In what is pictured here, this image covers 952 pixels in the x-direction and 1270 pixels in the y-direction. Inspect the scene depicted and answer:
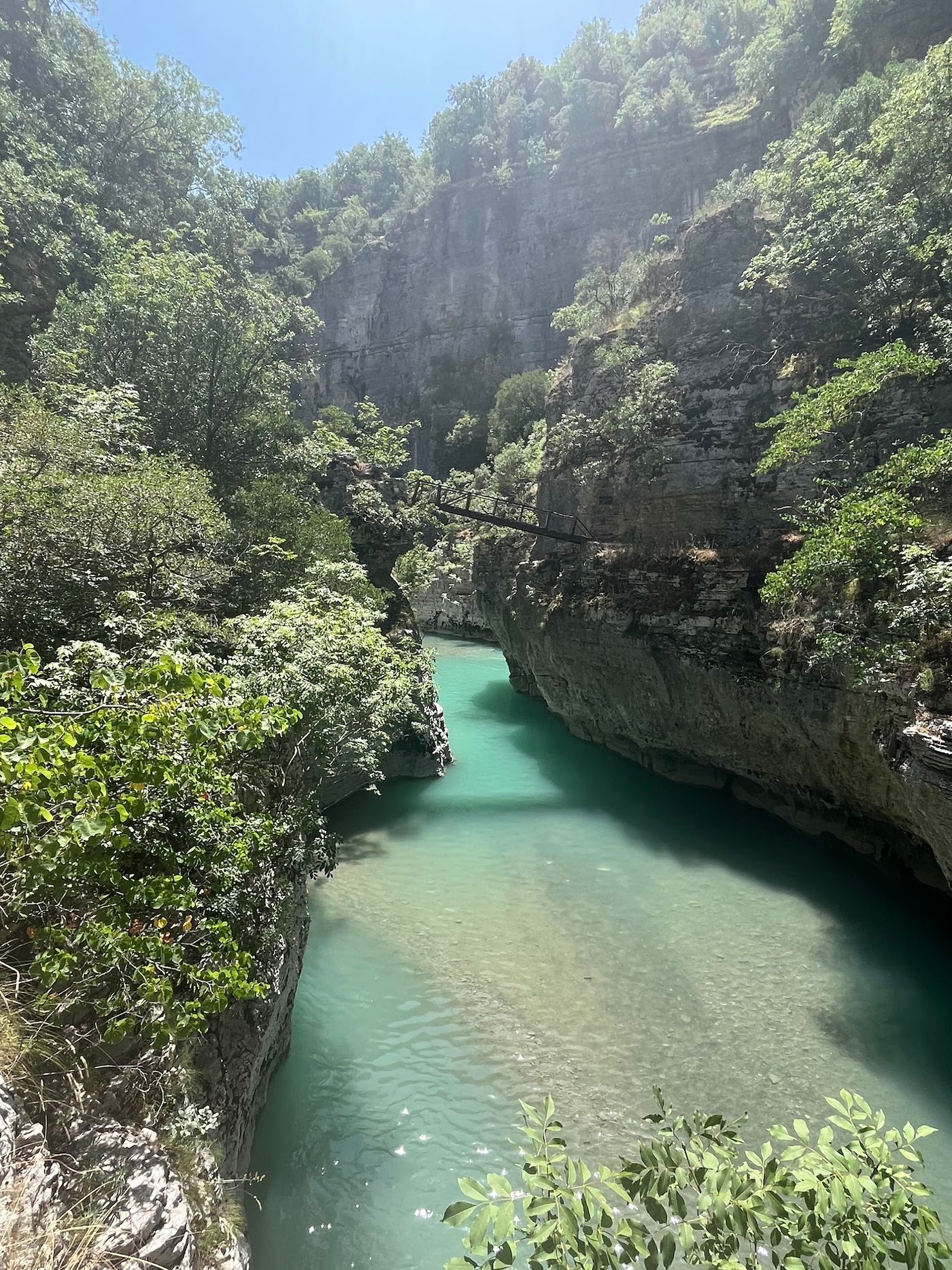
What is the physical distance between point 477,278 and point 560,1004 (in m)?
47.0

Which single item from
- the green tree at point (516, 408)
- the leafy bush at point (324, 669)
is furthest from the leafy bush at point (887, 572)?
the green tree at point (516, 408)

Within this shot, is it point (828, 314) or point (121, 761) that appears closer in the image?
point (121, 761)

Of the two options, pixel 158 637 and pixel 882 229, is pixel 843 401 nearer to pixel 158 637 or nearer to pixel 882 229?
pixel 882 229

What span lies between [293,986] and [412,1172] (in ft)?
6.17

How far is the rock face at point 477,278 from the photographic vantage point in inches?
1527

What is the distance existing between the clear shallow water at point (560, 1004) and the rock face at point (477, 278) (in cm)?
3695

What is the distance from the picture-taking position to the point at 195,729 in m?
2.81

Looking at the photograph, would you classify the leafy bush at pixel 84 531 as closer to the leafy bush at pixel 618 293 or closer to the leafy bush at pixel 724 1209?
the leafy bush at pixel 724 1209

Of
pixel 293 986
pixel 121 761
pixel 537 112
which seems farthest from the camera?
pixel 537 112

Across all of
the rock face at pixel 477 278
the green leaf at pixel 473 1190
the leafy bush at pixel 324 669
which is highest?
A: the rock face at pixel 477 278

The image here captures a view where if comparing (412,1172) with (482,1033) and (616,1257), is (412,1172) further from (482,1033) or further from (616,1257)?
(616,1257)

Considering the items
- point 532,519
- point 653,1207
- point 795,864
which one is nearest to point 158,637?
point 653,1207

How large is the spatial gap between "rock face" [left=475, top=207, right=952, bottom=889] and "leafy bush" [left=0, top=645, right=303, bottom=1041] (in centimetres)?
757

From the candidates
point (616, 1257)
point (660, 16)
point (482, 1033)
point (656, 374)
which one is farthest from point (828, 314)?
point (660, 16)
